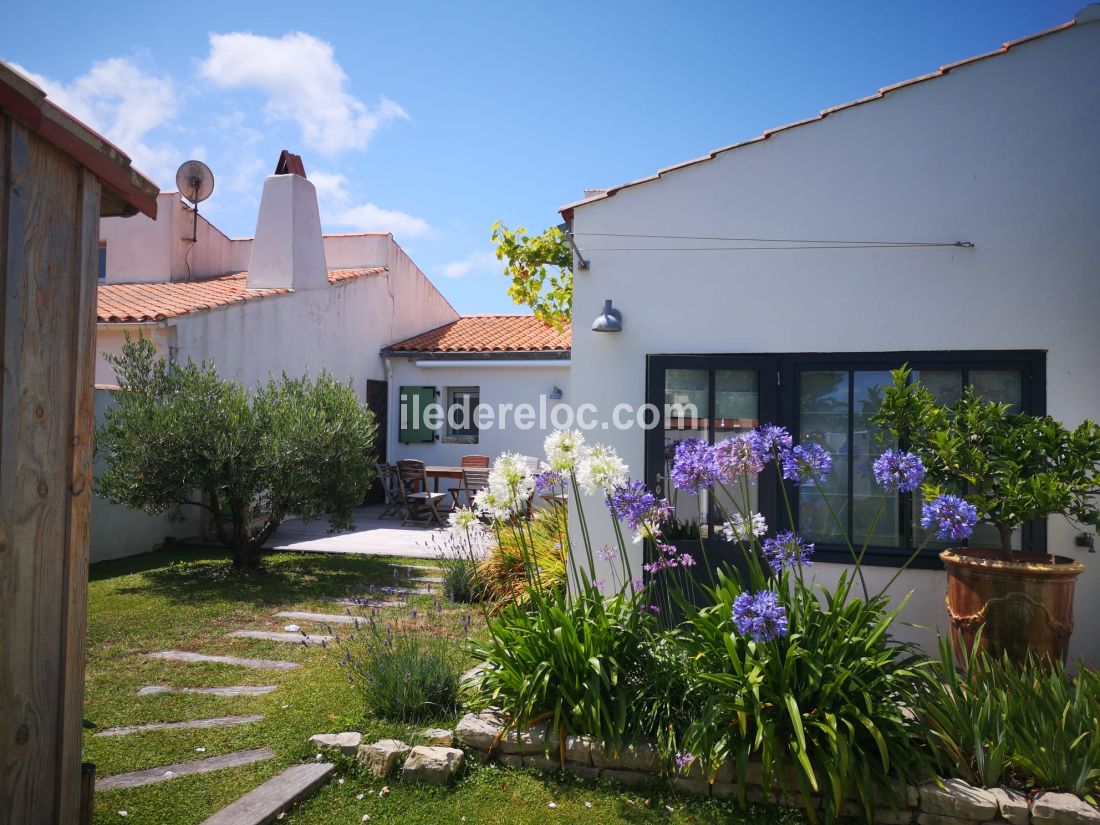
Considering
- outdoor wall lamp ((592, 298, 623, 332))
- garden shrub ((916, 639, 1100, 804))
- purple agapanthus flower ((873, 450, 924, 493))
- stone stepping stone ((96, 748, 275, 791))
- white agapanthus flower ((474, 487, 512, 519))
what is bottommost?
stone stepping stone ((96, 748, 275, 791))

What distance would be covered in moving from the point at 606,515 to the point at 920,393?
2377mm

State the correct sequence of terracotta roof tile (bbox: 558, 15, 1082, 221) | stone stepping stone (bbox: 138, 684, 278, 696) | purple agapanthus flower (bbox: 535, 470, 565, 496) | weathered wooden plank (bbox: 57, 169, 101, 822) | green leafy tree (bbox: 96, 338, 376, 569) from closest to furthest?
1. weathered wooden plank (bbox: 57, 169, 101, 822)
2. purple agapanthus flower (bbox: 535, 470, 565, 496)
3. stone stepping stone (bbox: 138, 684, 278, 696)
4. terracotta roof tile (bbox: 558, 15, 1082, 221)
5. green leafy tree (bbox: 96, 338, 376, 569)

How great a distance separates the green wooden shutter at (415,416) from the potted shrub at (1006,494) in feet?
37.9

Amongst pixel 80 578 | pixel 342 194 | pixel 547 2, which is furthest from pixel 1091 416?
pixel 342 194

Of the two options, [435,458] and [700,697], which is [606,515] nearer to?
[700,697]

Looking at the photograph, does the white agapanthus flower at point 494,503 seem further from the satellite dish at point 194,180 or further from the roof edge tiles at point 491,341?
the satellite dish at point 194,180

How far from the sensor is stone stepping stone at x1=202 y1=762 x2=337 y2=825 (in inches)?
118

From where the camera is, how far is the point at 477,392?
14.8 m

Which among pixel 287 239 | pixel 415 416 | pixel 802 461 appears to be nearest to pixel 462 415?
pixel 415 416

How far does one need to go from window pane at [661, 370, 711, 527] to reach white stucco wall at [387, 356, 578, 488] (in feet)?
26.8

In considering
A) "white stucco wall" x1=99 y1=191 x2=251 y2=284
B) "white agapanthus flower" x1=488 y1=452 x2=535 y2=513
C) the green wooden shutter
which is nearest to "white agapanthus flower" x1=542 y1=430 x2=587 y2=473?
"white agapanthus flower" x1=488 y1=452 x2=535 y2=513

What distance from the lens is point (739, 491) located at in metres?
5.30

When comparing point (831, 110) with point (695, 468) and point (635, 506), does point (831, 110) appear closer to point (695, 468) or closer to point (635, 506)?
point (695, 468)

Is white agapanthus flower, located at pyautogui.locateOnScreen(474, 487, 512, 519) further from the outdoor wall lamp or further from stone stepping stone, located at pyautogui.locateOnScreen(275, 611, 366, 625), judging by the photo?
stone stepping stone, located at pyautogui.locateOnScreen(275, 611, 366, 625)
